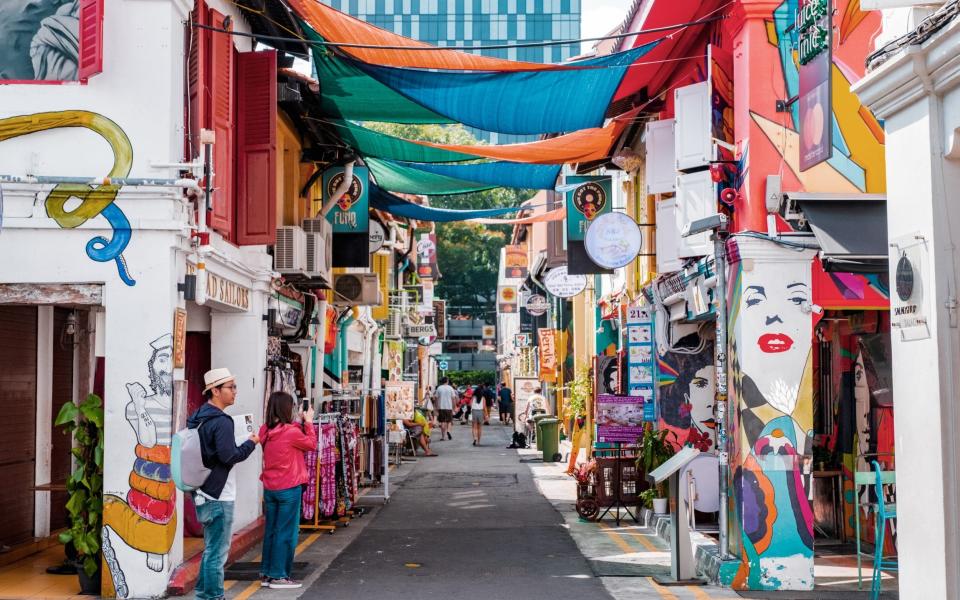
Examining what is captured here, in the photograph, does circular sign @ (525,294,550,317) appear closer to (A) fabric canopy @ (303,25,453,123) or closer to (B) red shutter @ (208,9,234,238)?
(A) fabric canopy @ (303,25,453,123)

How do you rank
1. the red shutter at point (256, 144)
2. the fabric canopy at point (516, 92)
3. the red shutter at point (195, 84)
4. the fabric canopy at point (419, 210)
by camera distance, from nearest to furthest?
the red shutter at point (195, 84) → the fabric canopy at point (516, 92) → the red shutter at point (256, 144) → the fabric canopy at point (419, 210)

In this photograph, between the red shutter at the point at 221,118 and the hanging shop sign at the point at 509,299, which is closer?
the red shutter at the point at 221,118

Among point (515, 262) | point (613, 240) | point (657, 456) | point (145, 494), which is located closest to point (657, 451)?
point (657, 456)

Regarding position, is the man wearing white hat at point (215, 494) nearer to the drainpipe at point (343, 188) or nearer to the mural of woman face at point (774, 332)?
the mural of woman face at point (774, 332)

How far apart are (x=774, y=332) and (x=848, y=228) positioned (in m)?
1.14

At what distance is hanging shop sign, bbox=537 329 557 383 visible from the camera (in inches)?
1254

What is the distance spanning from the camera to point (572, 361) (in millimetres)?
30688

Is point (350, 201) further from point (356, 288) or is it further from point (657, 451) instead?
point (657, 451)

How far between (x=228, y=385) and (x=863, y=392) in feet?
24.6

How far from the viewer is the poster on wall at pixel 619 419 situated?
15.3 meters

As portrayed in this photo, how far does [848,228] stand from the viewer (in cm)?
1021

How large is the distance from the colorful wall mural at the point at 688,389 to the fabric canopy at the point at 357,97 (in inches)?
174

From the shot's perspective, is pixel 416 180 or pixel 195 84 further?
pixel 416 180

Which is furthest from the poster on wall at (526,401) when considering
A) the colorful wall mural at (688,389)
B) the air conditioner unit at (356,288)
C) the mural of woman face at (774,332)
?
the mural of woman face at (774,332)
